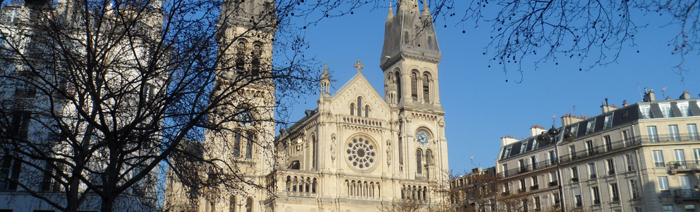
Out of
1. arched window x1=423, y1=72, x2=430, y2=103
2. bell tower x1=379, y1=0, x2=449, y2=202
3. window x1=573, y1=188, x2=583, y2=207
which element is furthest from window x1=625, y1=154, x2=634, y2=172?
arched window x1=423, y1=72, x2=430, y2=103

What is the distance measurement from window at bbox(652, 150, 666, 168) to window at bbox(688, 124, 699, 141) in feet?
7.63

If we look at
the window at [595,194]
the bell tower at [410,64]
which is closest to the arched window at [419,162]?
the bell tower at [410,64]

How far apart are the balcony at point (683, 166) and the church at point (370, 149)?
15513 millimetres

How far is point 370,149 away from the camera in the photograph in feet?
158

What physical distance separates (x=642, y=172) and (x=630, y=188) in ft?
4.77

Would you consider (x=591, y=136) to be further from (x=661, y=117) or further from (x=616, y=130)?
(x=661, y=117)

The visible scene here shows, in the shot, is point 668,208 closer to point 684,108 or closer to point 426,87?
point 684,108

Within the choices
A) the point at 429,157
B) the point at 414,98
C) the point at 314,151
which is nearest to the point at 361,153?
the point at 314,151

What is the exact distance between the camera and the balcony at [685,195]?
37500mm

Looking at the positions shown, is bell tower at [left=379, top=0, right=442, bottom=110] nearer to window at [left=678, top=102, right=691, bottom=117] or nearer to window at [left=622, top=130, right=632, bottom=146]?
window at [left=622, top=130, right=632, bottom=146]

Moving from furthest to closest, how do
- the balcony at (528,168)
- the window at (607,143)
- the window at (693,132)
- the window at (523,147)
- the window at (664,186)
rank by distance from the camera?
the window at (523,147) → the balcony at (528,168) → the window at (607,143) → the window at (693,132) → the window at (664,186)

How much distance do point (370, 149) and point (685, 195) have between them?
75.5 ft

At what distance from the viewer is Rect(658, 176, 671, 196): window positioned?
38.3 meters

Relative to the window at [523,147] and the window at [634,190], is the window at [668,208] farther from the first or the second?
the window at [523,147]
